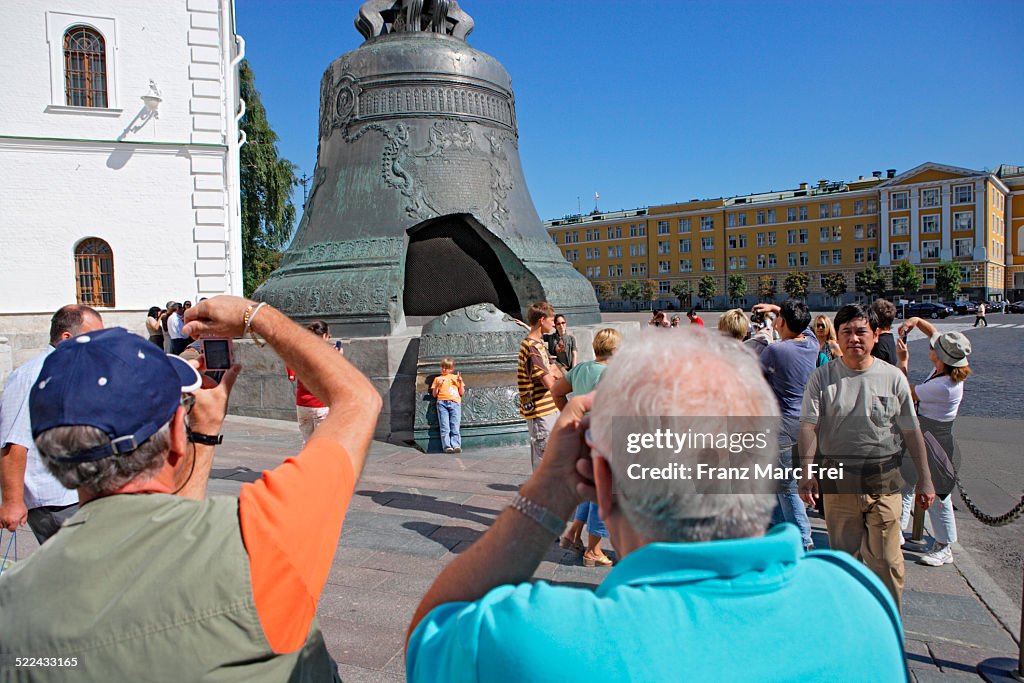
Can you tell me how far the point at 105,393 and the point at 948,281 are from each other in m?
69.9

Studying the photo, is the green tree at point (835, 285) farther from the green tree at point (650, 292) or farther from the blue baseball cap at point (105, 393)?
the blue baseball cap at point (105, 393)

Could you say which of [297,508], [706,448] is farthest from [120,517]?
[706,448]

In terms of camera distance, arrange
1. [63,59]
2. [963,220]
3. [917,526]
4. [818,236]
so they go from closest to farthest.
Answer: [917,526], [63,59], [963,220], [818,236]

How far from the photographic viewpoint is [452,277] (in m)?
8.65

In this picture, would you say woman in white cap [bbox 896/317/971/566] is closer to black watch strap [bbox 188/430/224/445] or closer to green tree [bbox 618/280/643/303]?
black watch strap [bbox 188/430/224/445]

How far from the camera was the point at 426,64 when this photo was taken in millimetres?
7969

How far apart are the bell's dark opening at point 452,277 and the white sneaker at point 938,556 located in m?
5.19

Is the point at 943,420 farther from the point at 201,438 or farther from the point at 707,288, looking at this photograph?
the point at 707,288

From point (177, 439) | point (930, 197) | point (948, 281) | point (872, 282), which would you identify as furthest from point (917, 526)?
point (930, 197)

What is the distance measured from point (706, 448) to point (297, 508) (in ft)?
2.25

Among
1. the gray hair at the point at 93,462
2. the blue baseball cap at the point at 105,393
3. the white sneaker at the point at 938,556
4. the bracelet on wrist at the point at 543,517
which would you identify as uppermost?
the blue baseball cap at the point at 105,393

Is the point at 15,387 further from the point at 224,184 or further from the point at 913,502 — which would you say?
the point at 224,184

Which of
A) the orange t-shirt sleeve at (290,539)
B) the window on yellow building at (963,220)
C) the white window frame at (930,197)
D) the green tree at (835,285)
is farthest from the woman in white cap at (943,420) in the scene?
the white window frame at (930,197)

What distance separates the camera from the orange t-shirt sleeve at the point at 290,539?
1161 mm
